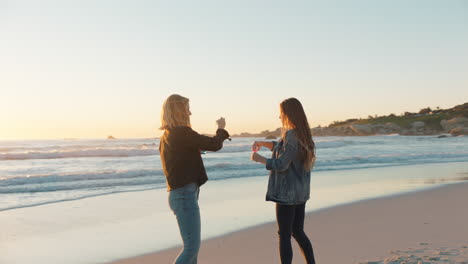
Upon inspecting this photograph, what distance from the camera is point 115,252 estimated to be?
5.67 m

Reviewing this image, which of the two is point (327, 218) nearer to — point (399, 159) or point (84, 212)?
point (84, 212)

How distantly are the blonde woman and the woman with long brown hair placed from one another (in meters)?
0.55

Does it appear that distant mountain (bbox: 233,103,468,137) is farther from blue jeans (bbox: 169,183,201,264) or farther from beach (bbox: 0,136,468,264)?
blue jeans (bbox: 169,183,201,264)

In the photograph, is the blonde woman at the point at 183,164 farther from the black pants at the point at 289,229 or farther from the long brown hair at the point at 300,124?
the black pants at the point at 289,229

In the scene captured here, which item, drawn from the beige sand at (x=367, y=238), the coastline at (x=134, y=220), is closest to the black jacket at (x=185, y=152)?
the beige sand at (x=367, y=238)

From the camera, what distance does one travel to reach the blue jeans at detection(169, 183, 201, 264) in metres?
3.40

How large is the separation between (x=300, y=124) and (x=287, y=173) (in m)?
0.44

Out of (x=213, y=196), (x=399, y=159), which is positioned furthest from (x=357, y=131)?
(x=213, y=196)

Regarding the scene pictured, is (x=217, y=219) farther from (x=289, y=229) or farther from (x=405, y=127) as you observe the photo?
(x=405, y=127)

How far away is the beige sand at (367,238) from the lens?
5.16 m

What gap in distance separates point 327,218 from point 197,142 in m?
4.88

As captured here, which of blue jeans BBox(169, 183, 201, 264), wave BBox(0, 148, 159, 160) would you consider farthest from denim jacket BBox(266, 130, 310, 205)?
wave BBox(0, 148, 159, 160)

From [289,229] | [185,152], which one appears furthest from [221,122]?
[289,229]

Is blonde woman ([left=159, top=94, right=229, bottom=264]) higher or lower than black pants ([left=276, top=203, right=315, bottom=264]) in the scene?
higher
